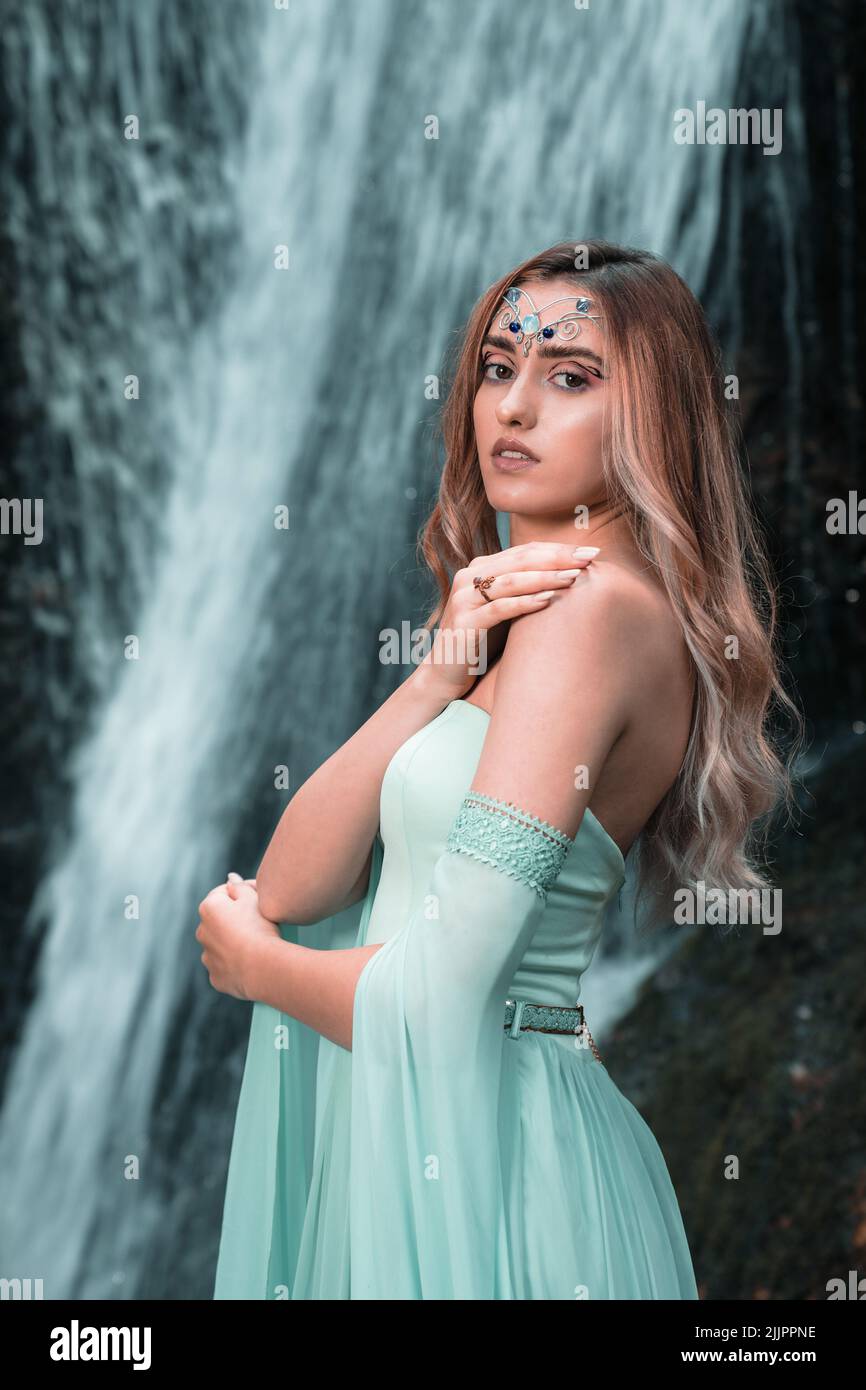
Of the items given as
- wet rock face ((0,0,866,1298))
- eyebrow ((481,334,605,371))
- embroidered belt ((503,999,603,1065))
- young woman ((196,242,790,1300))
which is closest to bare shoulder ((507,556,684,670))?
young woman ((196,242,790,1300))

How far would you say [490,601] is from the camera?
5.66ft

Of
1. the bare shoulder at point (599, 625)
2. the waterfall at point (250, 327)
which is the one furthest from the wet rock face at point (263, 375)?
the bare shoulder at point (599, 625)

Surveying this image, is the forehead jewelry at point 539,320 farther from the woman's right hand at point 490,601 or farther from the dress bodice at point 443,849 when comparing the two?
the dress bodice at point 443,849

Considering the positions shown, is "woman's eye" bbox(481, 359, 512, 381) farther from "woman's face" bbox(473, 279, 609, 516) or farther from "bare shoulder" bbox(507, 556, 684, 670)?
"bare shoulder" bbox(507, 556, 684, 670)

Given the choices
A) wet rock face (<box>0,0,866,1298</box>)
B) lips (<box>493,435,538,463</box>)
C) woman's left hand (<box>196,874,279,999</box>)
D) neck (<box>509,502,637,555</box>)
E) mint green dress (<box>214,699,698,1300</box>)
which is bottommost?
mint green dress (<box>214,699,698,1300</box>)

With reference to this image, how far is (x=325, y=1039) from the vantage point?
6.18 feet

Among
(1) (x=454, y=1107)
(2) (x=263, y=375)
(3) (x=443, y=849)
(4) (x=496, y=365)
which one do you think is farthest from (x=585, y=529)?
(2) (x=263, y=375)

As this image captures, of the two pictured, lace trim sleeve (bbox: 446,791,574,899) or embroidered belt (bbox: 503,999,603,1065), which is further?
embroidered belt (bbox: 503,999,603,1065)

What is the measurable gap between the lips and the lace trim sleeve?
1.51 feet

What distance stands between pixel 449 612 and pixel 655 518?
10.7 inches

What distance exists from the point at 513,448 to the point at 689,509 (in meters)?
0.23

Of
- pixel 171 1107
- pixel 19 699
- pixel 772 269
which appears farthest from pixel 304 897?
pixel 772 269

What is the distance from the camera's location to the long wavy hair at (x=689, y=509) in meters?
1.75

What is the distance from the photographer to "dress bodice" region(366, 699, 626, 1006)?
1729 mm
